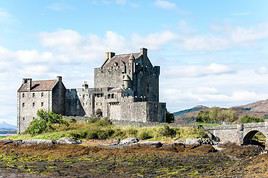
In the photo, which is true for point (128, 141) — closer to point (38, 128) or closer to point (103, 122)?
point (103, 122)

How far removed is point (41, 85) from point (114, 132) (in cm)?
2214

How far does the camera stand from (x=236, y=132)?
2466 inches

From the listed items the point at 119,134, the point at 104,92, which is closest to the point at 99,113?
the point at 104,92

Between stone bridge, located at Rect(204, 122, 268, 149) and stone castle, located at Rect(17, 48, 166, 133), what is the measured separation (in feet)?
46.3

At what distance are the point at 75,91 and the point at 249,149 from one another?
37.9 metres

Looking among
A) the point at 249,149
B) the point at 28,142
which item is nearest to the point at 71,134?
the point at 28,142

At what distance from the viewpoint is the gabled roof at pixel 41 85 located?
8233 centimetres

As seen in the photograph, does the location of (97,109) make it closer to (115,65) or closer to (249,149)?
(115,65)

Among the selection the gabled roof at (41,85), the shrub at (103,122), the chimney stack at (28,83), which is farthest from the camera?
the chimney stack at (28,83)

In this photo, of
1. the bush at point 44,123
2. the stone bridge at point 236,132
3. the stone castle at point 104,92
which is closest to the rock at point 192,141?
the stone bridge at point 236,132

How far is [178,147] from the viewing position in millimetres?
52219

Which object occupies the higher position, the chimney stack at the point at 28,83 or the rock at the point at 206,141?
the chimney stack at the point at 28,83

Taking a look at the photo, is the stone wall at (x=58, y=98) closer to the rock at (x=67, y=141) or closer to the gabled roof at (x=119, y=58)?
the gabled roof at (x=119, y=58)

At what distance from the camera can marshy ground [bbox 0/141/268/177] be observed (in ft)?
122
